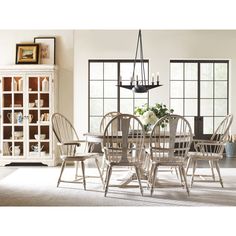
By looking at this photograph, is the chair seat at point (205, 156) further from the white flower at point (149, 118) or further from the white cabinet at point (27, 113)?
the white cabinet at point (27, 113)

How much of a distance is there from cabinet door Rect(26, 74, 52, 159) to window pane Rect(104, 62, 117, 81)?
2385 millimetres

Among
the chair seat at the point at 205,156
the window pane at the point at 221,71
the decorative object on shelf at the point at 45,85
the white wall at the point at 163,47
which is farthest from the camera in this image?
the window pane at the point at 221,71

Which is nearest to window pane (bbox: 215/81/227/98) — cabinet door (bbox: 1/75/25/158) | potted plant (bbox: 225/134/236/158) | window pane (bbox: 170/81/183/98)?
window pane (bbox: 170/81/183/98)

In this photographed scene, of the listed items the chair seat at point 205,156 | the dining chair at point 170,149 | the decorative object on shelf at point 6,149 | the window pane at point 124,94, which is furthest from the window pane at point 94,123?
the dining chair at point 170,149

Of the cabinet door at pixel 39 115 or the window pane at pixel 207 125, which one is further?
the window pane at pixel 207 125

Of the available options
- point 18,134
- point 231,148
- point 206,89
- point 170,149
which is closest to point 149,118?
point 170,149

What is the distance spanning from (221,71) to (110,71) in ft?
7.77

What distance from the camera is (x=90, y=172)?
20.5 ft

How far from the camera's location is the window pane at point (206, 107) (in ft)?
29.8

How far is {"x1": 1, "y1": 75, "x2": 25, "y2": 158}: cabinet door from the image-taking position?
271 inches

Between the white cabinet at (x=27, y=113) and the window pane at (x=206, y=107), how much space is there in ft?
11.9

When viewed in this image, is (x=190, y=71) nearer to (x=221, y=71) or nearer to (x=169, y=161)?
(x=221, y=71)

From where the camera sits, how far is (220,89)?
9.04 m

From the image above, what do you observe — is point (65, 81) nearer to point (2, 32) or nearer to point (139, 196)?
point (2, 32)
